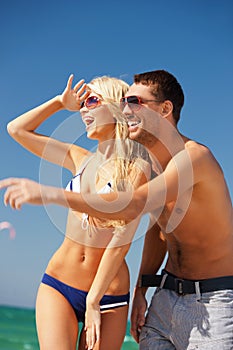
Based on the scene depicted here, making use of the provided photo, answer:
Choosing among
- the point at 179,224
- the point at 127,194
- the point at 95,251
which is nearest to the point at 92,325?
the point at 95,251

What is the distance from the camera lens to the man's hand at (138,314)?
165 inches

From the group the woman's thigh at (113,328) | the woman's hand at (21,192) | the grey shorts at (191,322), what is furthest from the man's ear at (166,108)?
the woman's hand at (21,192)

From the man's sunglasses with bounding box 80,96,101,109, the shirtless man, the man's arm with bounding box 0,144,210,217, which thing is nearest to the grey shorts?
the shirtless man

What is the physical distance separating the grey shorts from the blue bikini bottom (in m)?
0.28

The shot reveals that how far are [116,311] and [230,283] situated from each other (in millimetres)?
860

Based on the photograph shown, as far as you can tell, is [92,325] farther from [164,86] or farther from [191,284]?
[164,86]

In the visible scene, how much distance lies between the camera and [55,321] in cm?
395

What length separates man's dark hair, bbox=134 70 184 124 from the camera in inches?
164

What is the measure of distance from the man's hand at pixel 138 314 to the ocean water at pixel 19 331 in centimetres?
2633

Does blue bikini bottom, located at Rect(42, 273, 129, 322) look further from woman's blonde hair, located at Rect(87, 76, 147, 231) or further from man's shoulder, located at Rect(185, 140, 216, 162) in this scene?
man's shoulder, located at Rect(185, 140, 216, 162)

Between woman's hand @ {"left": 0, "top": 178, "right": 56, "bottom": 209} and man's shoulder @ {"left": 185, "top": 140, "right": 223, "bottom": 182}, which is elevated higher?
man's shoulder @ {"left": 185, "top": 140, "right": 223, "bottom": 182}

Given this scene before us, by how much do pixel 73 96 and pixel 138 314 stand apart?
1.74 m

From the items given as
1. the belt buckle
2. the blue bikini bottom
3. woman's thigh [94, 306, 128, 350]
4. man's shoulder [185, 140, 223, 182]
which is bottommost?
woman's thigh [94, 306, 128, 350]

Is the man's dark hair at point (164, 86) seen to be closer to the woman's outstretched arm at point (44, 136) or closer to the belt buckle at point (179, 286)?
the woman's outstretched arm at point (44, 136)
